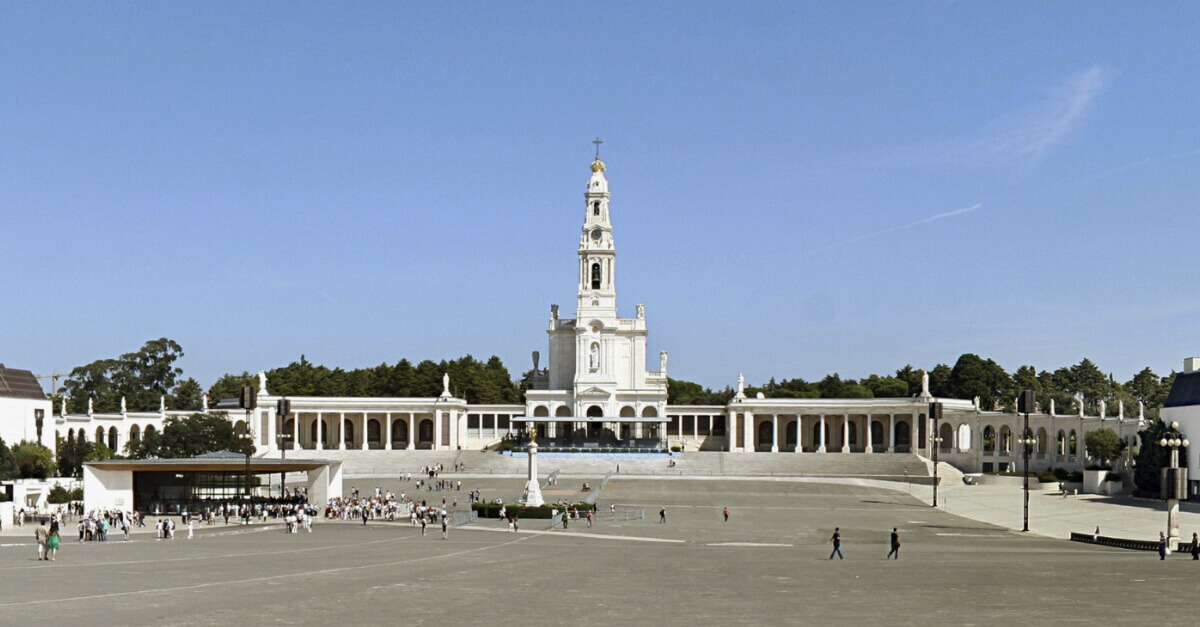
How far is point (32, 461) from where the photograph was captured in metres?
83.5

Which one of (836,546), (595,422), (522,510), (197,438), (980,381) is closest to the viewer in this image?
(836,546)

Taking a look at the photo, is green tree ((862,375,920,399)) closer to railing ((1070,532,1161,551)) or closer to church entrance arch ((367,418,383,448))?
church entrance arch ((367,418,383,448))

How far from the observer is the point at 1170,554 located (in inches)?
1908

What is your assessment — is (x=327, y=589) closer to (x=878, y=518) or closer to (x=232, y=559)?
(x=232, y=559)

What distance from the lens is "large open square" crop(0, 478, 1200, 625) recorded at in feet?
101

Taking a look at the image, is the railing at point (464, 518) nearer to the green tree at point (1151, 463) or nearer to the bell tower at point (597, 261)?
the green tree at point (1151, 463)

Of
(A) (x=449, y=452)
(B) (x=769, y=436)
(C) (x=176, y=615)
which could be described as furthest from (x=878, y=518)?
(B) (x=769, y=436)

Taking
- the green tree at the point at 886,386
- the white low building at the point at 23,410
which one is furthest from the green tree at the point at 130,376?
the green tree at the point at 886,386

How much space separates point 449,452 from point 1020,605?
273 feet

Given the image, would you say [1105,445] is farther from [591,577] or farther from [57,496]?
[57,496]

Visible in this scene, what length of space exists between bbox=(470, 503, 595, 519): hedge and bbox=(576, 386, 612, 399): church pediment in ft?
181

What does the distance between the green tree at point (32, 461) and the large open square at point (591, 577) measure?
24392 mm

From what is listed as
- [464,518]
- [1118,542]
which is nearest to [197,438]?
[464,518]

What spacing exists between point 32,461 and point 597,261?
5532 centimetres
